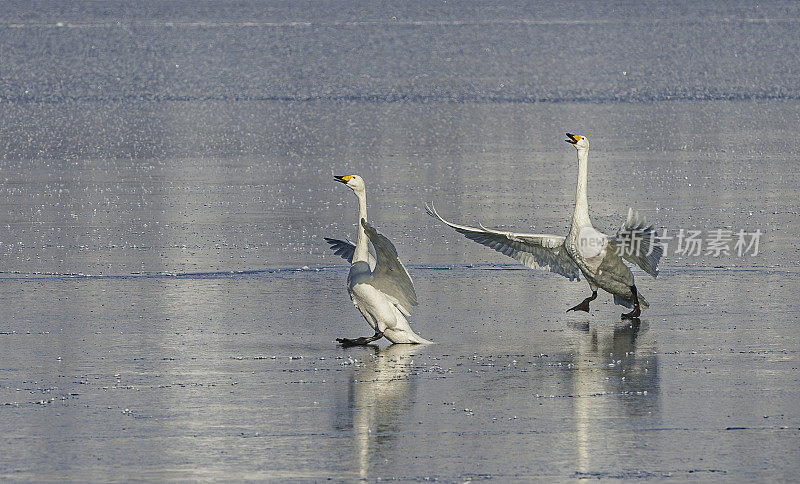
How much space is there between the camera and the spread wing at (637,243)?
10.6m

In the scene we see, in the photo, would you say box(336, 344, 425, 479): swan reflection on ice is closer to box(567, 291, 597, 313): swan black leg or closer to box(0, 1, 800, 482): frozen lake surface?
box(0, 1, 800, 482): frozen lake surface

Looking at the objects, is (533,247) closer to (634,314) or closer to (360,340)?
(634,314)

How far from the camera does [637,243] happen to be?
1072 cm

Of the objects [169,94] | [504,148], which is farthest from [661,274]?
[169,94]

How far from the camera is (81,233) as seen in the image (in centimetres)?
1473

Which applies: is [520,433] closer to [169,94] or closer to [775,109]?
[775,109]

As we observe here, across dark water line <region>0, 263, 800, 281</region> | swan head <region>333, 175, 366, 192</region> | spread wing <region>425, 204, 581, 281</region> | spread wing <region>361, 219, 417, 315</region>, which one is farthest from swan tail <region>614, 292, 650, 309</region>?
swan head <region>333, 175, 366, 192</region>

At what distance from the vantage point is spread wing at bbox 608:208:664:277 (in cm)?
1065

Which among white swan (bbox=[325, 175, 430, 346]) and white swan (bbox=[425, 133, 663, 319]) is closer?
white swan (bbox=[325, 175, 430, 346])

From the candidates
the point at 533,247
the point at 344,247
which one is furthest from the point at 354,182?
the point at 533,247

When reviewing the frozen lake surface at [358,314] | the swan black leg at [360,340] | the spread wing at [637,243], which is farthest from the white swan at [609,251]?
the swan black leg at [360,340]

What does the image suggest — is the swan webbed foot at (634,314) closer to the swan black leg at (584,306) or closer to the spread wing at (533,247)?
the swan black leg at (584,306)

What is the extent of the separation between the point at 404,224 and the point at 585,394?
23.5 ft

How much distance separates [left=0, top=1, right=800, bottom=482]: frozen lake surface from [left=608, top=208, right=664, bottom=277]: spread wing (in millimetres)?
475
